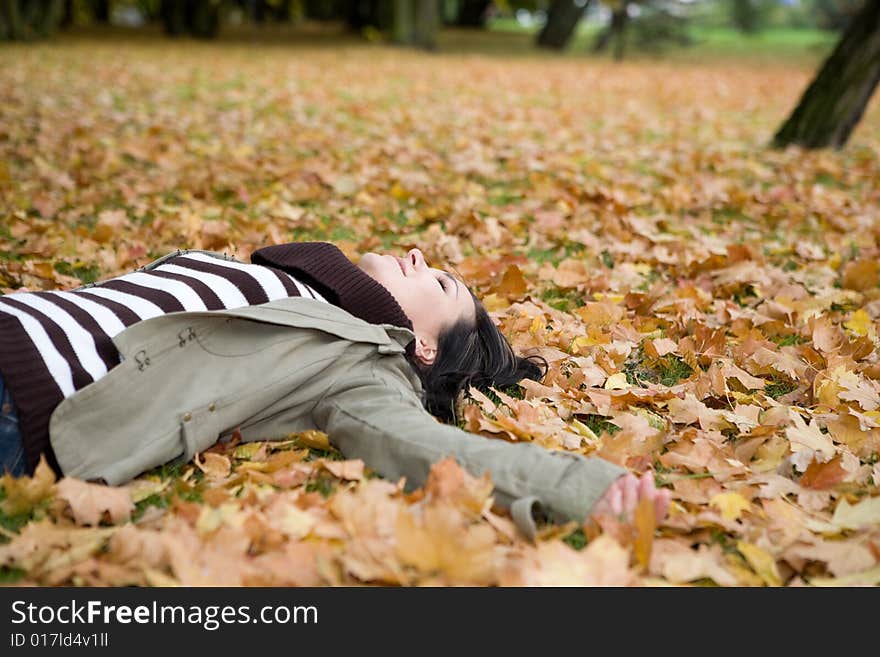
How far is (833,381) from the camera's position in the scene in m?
2.78

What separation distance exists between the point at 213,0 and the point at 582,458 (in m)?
24.5

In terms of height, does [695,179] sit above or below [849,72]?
below

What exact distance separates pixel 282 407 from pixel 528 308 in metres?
1.49

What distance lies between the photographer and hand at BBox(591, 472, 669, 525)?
1.92 meters

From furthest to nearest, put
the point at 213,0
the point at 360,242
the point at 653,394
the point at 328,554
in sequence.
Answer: the point at 213,0 < the point at 360,242 < the point at 653,394 < the point at 328,554

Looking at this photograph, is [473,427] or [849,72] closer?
[473,427]

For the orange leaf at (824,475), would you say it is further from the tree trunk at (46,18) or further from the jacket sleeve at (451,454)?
the tree trunk at (46,18)

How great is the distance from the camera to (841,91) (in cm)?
776

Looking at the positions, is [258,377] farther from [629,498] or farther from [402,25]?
[402,25]

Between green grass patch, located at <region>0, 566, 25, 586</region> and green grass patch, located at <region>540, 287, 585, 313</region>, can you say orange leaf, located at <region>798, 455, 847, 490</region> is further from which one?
green grass patch, located at <region>0, 566, 25, 586</region>

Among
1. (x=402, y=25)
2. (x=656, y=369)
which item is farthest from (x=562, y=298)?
(x=402, y=25)

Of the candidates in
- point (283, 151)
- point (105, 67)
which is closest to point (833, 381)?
point (283, 151)
